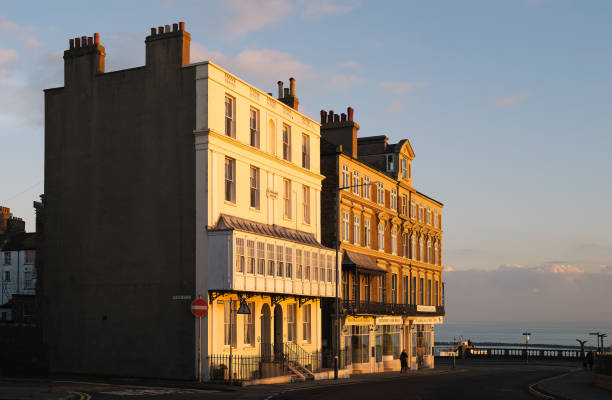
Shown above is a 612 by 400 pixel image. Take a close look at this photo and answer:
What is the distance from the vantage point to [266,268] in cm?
3866

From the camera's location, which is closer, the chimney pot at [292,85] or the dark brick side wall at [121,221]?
the dark brick side wall at [121,221]

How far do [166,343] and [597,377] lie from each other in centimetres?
2096

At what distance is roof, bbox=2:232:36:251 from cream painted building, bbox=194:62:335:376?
56.3 meters

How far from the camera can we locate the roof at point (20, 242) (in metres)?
94.1

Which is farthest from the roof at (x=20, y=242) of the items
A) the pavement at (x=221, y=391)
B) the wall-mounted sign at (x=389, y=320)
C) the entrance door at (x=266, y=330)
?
the pavement at (x=221, y=391)

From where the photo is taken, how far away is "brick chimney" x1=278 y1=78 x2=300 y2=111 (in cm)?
5103

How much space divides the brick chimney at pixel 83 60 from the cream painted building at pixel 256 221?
6.12m

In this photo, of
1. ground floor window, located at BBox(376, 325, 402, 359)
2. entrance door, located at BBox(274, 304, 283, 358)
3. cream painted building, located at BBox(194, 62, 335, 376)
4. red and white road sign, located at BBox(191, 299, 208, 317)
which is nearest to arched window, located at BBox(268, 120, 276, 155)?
cream painted building, located at BBox(194, 62, 335, 376)

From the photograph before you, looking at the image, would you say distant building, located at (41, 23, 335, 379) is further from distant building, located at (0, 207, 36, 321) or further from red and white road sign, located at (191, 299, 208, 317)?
distant building, located at (0, 207, 36, 321)

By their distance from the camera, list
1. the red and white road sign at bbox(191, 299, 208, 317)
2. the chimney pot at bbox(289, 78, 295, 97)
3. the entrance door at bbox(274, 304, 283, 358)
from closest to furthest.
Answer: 1. the red and white road sign at bbox(191, 299, 208, 317)
2. the entrance door at bbox(274, 304, 283, 358)
3. the chimney pot at bbox(289, 78, 295, 97)

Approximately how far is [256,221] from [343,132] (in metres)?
20.0

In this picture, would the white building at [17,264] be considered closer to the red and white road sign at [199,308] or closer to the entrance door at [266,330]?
the entrance door at [266,330]

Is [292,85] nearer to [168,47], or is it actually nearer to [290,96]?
[290,96]

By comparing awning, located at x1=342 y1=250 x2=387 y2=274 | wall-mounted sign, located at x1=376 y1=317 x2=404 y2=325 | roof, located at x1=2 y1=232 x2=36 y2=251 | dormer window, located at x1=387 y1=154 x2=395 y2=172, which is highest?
dormer window, located at x1=387 y1=154 x2=395 y2=172
